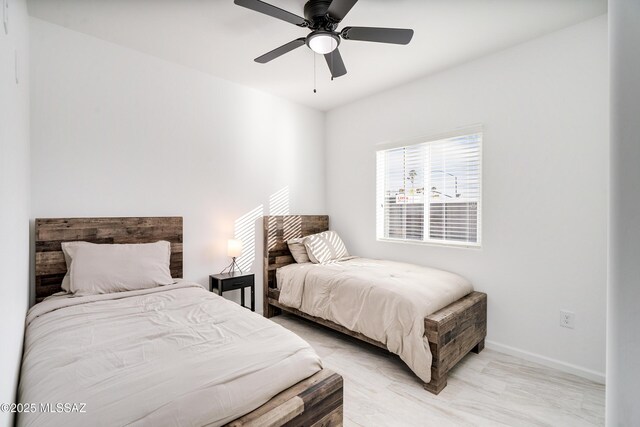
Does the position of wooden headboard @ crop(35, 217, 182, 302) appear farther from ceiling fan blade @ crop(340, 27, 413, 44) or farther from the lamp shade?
ceiling fan blade @ crop(340, 27, 413, 44)

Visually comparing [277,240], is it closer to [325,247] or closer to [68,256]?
[325,247]

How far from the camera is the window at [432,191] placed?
9.80 ft

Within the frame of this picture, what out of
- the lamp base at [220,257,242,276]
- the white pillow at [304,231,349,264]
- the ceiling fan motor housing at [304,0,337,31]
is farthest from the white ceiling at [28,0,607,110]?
the lamp base at [220,257,242,276]

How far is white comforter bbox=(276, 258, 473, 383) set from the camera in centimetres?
221

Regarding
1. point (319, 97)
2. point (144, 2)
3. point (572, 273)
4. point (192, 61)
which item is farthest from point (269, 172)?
point (572, 273)

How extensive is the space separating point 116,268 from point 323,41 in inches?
89.9

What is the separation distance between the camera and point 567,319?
241 cm

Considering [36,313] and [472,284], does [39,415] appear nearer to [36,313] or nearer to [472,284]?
[36,313]

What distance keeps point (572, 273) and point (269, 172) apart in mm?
3190

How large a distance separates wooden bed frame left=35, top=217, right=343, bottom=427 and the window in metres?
2.23

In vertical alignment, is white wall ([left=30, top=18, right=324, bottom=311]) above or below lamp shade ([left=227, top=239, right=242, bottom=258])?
above

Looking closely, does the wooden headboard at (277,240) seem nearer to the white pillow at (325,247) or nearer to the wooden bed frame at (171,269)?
the white pillow at (325,247)

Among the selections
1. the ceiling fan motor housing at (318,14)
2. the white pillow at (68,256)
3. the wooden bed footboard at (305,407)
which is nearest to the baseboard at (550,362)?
the wooden bed footboard at (305,407)

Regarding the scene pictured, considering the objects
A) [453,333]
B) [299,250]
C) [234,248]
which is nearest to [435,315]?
[453,333]
